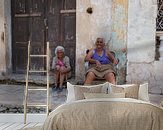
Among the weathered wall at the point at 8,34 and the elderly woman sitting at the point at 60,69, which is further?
the weathered wall at the point at 8,34

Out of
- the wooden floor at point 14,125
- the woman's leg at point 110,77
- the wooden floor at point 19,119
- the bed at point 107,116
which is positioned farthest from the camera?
the woman's leg at point 110,77

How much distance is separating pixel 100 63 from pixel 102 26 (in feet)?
2.80

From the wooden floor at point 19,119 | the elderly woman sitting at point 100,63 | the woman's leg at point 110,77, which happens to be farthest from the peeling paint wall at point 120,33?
the wooden floor at point 19,119

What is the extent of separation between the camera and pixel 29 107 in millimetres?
4566

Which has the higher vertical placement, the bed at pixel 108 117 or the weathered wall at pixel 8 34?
the weathered wall at pixel 8 34

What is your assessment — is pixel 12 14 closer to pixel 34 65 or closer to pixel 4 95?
pixel 34 65

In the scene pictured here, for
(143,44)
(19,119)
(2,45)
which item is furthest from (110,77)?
(2,45)

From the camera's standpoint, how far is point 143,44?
546 cm

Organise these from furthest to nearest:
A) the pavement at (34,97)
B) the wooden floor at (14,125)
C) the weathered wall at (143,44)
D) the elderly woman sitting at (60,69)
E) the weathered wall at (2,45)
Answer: the weathered wall at (2,45) → the elderly woman sitting at (60,69) → the weathered wall at (143,44) → the pavement at (34,97) → the wooden floor at (14,125)

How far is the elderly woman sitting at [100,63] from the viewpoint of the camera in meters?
5.01

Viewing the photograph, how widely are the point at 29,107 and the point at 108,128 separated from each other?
215 cm

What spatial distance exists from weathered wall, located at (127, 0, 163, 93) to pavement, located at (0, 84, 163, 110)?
1.51 ft

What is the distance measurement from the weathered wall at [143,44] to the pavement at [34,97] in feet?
1.51

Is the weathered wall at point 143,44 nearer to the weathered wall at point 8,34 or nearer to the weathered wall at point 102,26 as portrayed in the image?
the weathered wall at point 102,26
